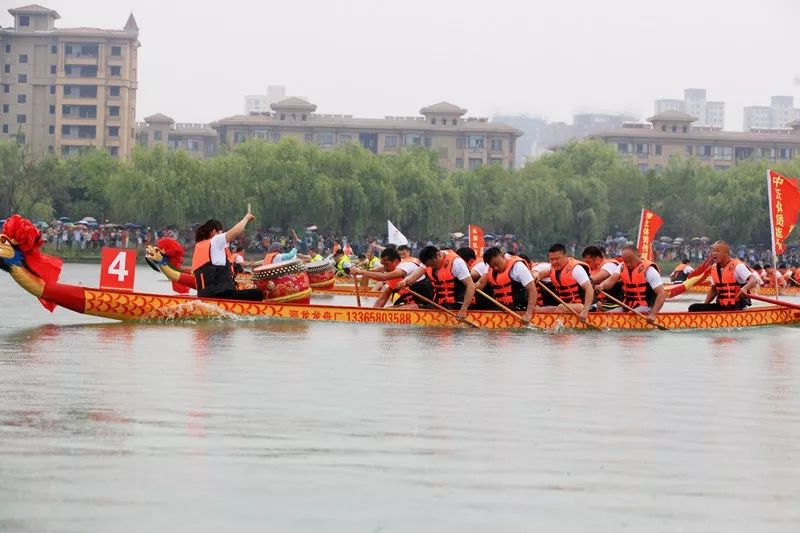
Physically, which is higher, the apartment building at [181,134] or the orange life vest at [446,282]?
the apartment building at [181,134]

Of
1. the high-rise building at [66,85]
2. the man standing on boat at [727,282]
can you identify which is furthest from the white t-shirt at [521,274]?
the high-rise building at [66,85]

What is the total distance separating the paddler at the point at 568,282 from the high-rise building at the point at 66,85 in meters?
116

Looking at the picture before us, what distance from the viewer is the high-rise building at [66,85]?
132m

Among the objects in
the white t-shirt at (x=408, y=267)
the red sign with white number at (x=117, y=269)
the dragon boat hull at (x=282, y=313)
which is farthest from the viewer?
the white t-shirt at (x=408, y=267)

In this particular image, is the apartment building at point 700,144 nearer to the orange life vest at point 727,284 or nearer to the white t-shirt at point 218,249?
the orange life vest at point 727,284

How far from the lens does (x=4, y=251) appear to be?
17.3 m

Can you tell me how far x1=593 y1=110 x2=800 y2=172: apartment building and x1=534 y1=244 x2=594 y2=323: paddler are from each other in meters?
123

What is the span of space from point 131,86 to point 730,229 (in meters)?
66.2

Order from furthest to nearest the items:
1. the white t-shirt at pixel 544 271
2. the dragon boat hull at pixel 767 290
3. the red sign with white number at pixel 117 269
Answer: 1. the dragon boat hull at pixel 767 290
2. the white t-shirt at pixel 544 271
3. the red sign with white number at pixel 117 269

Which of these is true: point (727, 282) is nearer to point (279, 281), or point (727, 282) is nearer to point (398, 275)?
point (398, 275)

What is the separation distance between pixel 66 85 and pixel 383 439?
421 feet

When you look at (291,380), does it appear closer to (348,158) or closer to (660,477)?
(660,477)

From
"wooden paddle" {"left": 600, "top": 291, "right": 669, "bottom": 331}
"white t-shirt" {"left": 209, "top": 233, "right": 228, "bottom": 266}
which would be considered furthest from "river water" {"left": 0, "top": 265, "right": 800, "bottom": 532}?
"wooden paddle" {"left": 600, "top": 291, "right": 669, "bottom": 331}

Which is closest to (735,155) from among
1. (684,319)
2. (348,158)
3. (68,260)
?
(348,158)
